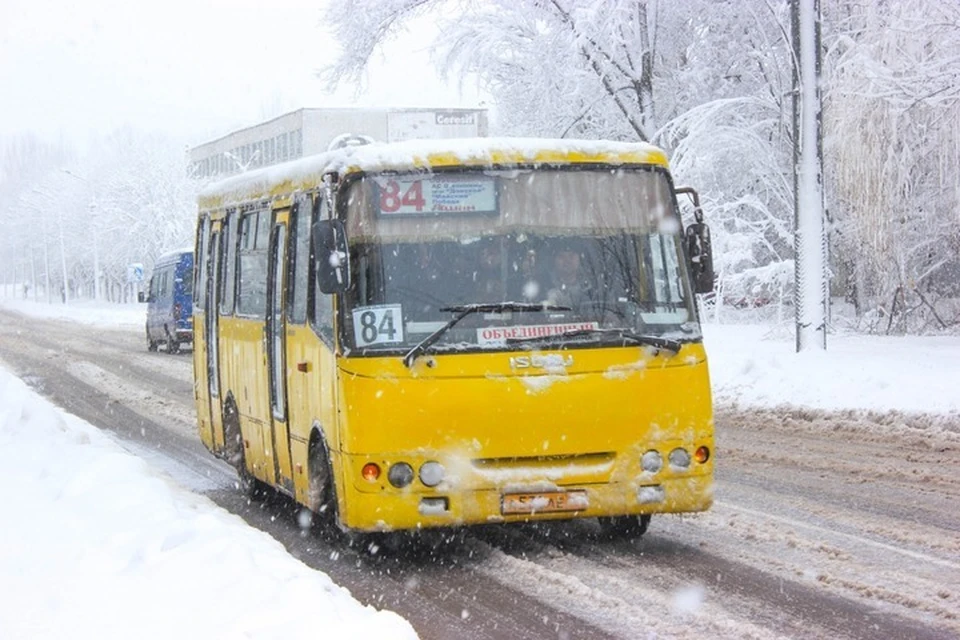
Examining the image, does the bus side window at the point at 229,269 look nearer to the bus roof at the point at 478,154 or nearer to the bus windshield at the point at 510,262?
the bus roof at the point at 478,154

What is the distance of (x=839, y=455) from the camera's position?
1352cm

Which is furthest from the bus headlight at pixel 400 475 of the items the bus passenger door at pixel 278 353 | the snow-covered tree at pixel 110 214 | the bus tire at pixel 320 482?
the snow-covered tree at pixel 110 214

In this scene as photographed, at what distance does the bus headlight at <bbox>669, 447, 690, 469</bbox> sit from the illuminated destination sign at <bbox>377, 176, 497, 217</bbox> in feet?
5.97

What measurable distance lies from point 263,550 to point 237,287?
469 centimetres

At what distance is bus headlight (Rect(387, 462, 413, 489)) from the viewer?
8711 millimetres

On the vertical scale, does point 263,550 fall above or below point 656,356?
below

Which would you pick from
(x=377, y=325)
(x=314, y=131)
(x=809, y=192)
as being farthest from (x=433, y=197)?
(x=314, y=131)

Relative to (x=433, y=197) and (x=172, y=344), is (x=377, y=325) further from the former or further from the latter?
Answer: (x=172, y=344)

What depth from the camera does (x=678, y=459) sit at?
8992mm

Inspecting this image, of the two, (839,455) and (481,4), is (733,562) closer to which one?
(839,455)

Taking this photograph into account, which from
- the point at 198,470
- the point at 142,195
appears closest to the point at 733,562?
the point at 198,470

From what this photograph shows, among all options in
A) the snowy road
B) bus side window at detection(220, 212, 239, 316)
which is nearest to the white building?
bus side window at detection(220, 212, 239, 316)

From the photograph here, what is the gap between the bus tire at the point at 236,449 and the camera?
12.7 meters

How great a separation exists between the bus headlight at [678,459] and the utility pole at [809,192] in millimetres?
12449
